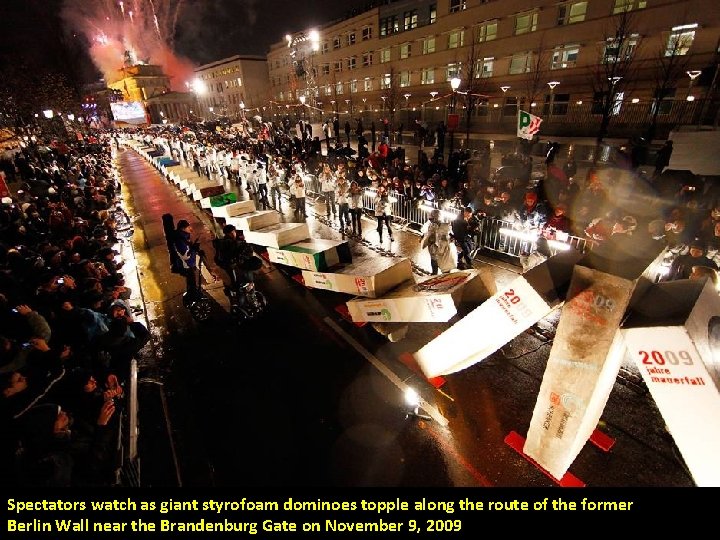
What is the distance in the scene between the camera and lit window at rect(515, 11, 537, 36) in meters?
30.6

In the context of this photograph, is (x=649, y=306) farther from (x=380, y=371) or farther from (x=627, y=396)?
(x=380, y=371)

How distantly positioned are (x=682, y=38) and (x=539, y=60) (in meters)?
9.48

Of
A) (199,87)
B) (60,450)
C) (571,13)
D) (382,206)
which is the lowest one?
(60,450)

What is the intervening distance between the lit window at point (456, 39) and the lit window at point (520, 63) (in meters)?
6.57

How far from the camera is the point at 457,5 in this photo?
36.1 meters

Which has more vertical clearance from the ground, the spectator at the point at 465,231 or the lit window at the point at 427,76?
the lit window at the point at 427,76

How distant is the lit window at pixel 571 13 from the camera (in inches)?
1092

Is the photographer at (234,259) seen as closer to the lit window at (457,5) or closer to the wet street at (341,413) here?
the wet street at (341,413)

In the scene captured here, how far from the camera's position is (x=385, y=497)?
431 cm

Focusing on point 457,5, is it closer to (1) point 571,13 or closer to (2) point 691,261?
(1) point 571,13

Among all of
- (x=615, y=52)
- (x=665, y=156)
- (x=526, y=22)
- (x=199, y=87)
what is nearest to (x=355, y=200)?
(x=665, y=156)

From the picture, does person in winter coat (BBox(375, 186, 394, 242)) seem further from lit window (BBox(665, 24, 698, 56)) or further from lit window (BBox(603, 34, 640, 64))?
lit window (BBox(665, 24, 698, 56))

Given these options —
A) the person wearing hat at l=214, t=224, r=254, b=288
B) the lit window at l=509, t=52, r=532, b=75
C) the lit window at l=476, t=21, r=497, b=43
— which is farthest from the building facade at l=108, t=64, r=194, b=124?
the person wearing hat at l=214, t=224, r=254, b=288

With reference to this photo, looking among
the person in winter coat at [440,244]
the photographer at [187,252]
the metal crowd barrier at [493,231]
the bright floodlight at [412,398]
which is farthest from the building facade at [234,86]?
the bright floodlight at [412,398]
